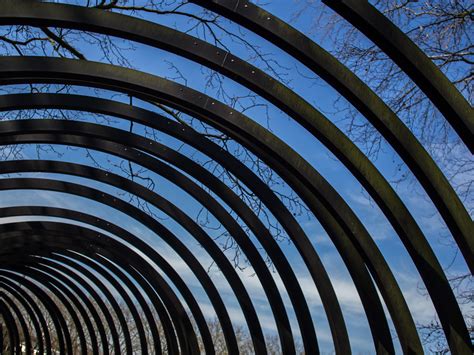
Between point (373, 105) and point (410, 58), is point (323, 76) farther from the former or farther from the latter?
point (410, 58)

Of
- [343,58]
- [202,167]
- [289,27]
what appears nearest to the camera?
[289,27]

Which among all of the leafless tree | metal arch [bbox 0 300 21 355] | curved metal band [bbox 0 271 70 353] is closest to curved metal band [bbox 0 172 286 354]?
the leafless tree

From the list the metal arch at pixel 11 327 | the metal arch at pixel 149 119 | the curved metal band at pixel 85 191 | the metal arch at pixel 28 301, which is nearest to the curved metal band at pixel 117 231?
the curved metal band at pixel 85 191

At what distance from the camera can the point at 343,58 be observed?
729 cm

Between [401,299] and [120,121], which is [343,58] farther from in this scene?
[120,121]

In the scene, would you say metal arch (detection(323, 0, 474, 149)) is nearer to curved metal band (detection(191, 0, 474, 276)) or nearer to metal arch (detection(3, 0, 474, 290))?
curved metal band (detection(191, 0, 474, 276))

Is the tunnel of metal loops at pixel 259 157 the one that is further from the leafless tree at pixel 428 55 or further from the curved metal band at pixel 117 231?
the leafless tree at pixel 428 55

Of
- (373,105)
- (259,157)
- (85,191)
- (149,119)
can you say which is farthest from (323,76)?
(85,191)

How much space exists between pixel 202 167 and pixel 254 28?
489 cm

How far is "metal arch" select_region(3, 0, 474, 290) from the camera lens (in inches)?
224

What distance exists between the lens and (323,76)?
19.3 ft

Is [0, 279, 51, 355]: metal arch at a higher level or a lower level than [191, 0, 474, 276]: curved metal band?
higher

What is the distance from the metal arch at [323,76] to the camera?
5.69 meters

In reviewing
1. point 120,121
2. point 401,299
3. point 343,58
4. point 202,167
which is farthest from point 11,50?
point 401,299
